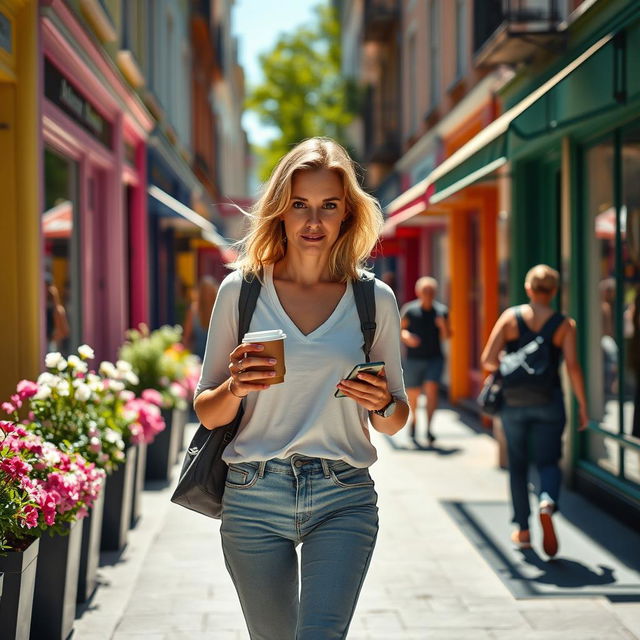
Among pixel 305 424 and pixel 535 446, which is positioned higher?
pixel 305 424

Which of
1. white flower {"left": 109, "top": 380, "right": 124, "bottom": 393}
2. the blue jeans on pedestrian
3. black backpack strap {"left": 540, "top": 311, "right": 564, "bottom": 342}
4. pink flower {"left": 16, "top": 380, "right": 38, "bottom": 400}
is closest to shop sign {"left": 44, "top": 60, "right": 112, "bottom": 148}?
white flower {"left": 109, "top": 380, "right": 124, "bottom": 393}

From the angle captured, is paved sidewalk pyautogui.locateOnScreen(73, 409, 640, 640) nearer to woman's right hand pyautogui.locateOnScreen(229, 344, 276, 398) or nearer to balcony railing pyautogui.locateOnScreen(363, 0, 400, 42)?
woman's right hand pyautogui.locateOnScreen(229, 344, 276, 398)

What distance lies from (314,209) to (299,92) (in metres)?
39.7

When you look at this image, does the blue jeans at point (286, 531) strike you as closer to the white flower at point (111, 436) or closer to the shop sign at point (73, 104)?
the white flower at point (111, 436)

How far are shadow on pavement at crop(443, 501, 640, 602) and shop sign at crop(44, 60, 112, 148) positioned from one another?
4.12 m

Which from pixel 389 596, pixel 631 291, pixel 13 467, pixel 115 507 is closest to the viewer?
pixel 13 467

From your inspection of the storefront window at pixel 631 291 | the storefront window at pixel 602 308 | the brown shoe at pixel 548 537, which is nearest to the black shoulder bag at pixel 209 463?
the brown shoe at pixel 548 537

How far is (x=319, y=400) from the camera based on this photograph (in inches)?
118

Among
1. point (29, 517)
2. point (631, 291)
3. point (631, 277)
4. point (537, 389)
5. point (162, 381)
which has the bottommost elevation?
point (29, 517)

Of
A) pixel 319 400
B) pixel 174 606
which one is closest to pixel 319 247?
pixel 319 400

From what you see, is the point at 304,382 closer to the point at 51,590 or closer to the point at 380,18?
the point at 51,590

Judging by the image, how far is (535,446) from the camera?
6676 millimetres

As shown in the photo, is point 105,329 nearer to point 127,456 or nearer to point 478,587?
point 127,456

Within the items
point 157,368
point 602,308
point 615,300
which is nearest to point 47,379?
point 157,368
